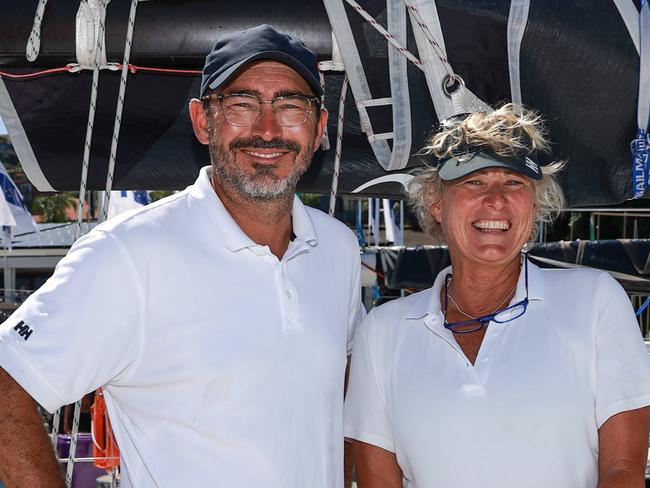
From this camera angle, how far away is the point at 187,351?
83.5 inches

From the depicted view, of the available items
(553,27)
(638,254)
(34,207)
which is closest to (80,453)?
(638,254)

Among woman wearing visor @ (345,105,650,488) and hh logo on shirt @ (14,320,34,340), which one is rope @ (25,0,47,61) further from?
woman wearing visor @ (345,105,650,488)

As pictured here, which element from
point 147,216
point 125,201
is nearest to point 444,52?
point 147,216

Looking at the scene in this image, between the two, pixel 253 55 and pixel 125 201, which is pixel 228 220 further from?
pixel 125 201

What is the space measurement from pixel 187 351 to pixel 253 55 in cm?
83

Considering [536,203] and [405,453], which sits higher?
[536,203]

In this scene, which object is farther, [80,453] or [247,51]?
[80,453]

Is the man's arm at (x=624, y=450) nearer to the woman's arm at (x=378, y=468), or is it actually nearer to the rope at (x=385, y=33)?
the woman's arm at (x=378, y=468)

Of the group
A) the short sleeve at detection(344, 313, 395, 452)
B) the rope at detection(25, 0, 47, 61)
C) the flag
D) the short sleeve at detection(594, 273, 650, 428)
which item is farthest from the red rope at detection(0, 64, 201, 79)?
the flag

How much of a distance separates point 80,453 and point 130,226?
7.06 meters

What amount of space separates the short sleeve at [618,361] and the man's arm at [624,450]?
0.03 meters

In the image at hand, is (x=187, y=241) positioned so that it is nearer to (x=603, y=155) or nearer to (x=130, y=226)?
(x=130, y=226)

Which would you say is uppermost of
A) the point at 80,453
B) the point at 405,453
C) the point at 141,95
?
the point at 141,95

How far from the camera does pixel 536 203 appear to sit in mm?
2471
